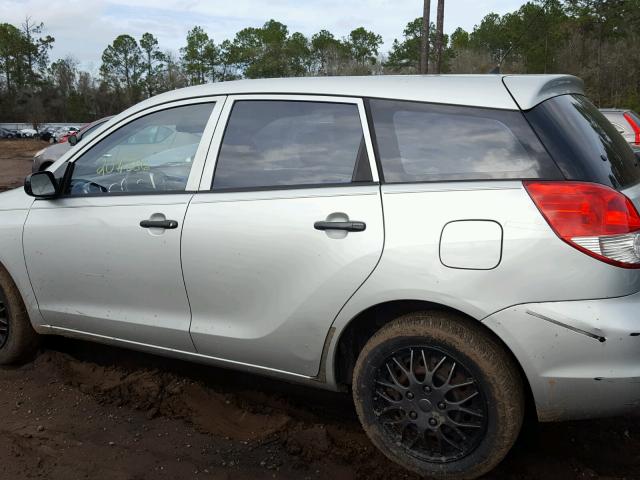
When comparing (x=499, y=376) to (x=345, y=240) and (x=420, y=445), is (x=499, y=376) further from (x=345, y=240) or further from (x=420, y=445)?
(x=345, y=240)

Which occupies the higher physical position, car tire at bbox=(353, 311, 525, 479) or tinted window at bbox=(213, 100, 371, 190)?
tinted window at bbox=(213, 100, 371, 190)

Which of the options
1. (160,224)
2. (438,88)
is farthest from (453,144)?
(160,224)

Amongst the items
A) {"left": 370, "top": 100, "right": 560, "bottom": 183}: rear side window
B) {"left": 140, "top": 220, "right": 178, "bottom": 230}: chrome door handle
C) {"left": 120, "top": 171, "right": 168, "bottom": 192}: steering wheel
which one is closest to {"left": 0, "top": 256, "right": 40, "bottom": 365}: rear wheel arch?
{"left": 120, "top": 171, "right": 168, "bottom": 192}: steering wheel

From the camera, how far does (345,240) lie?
8.63ft

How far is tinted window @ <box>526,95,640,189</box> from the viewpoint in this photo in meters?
2.40

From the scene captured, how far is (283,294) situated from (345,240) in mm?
414

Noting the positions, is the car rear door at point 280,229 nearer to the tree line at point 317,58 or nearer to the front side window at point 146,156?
the front side window at point 146,156

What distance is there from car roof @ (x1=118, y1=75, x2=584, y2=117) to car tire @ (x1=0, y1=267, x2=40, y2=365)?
178 centimetres

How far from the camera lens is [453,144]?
2.59 m

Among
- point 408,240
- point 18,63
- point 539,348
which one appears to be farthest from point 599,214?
point 18,63

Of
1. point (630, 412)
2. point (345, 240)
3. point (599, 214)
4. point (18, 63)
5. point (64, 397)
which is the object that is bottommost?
point (64, 397)

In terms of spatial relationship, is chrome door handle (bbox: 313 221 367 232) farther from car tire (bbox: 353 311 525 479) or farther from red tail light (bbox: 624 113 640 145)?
red tail light (bbox: 624 113 640 145)

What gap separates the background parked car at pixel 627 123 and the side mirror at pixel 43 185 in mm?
9290

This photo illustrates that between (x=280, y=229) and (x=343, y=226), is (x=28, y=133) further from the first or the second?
(x=343, y=226)
